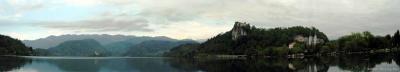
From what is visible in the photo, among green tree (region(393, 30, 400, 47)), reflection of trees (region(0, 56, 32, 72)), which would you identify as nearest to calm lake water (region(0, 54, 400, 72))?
reflection of trees (region(0, 56, 32, 72))

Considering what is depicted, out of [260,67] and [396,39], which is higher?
[396,39]

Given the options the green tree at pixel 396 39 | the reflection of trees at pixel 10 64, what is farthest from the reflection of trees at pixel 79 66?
the green tree at pixel 396 39

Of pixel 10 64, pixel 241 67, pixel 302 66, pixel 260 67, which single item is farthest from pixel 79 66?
pixel 302 66

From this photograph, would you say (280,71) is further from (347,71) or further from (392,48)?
(392,48)

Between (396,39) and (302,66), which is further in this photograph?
(396,39)

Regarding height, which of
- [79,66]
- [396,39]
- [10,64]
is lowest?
[79,66]

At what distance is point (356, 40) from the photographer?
184m

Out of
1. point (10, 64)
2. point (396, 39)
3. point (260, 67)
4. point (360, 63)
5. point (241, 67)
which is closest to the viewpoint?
point (360, 63)

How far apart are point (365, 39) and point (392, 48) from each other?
1085cm

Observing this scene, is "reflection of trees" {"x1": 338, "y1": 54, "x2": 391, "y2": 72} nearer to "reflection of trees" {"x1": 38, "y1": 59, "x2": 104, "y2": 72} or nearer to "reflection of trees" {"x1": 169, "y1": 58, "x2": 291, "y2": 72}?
"reflection of trees" {"x1": 169, "y1": 58, "x2": 291, "y2": 72}

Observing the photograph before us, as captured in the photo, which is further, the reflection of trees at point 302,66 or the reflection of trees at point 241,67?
the reflection of trees at point 241,67

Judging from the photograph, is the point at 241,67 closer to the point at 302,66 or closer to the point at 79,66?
the point at 302,66

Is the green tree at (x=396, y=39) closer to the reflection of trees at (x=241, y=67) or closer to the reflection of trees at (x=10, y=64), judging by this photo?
the reflection of trees at (x=241, y=67)

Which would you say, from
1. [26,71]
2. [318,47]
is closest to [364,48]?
[318,47]
